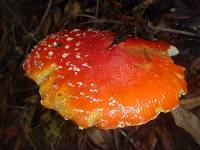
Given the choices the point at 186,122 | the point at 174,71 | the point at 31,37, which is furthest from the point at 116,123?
the point at 31,37

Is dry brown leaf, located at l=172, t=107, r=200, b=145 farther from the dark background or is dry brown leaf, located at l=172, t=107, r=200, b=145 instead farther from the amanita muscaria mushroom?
the amanita muscaria mushroom

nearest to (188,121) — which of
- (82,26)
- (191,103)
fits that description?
(191,103)

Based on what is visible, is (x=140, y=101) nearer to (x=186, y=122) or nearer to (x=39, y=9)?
(x=186, y=122)

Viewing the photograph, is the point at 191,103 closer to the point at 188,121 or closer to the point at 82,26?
the point at 188,121

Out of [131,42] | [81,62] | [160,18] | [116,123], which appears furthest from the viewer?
[160,18]

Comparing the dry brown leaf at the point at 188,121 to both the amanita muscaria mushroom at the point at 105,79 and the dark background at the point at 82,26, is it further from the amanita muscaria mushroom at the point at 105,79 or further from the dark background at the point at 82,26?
the amanita muscaria mushroom at the point at 105,79
